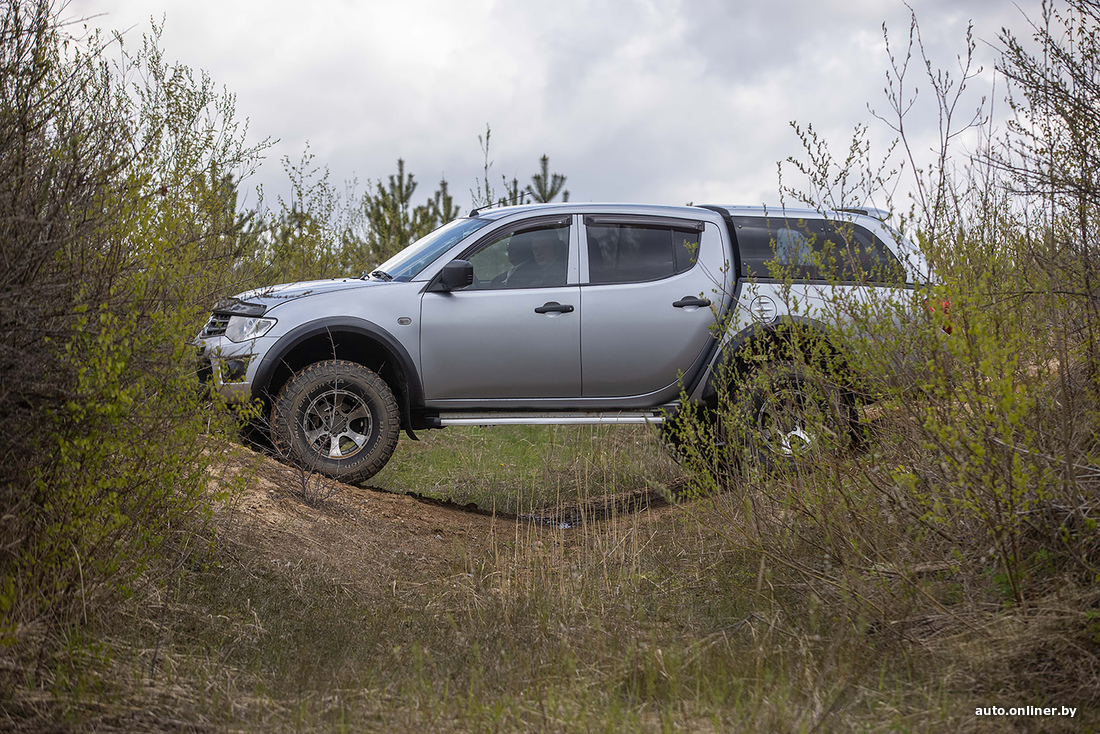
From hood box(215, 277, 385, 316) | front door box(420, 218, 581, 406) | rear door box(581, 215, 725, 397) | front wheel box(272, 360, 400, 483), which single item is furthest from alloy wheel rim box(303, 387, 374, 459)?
rear door box(581, 215, 725, 397)

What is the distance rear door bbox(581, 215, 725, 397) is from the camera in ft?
22.2

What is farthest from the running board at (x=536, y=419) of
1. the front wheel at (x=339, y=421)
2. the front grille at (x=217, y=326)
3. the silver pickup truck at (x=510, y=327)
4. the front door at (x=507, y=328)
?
the front grille at (x=217, y=326)

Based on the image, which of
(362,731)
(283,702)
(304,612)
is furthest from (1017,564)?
(304,612)

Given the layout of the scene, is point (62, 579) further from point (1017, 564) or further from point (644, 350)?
point (644, 350)

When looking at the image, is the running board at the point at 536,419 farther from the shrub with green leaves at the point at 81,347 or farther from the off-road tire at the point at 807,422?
the shrub with green leaves at the point at 81,347

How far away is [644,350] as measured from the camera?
6.79 meters

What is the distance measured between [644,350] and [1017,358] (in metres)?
3.26

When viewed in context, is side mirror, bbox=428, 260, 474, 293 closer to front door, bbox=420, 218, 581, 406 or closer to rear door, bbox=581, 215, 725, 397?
front door, bbox=420, 218, 581, 406

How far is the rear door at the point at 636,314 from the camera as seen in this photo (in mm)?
6758

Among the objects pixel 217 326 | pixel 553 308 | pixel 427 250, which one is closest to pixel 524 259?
pixel 553 308

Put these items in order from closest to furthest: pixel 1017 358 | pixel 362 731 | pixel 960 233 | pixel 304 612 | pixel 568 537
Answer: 1. pixel 362 731
2. pixel 1017 358
3. pixel 960 233
4. pixel 304 612
5. pixel 568 537

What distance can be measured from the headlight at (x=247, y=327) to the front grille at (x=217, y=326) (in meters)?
0.07

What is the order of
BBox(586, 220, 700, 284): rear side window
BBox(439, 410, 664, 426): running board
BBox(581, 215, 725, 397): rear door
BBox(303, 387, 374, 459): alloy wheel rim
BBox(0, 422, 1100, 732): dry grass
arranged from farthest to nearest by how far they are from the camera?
1. BBox(586, 220, 700, 284): rear side window
2. BBox(581, 215, 725, 397): rear door
3. BBox(439, 410, 664, 426): running board
4. BBox(303, 387, 374, 459): alloy wheel rim
5. BBox(0, 422, 1100, 732): dry grass

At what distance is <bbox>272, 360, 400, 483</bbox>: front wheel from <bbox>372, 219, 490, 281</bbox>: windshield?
83 centimetres
